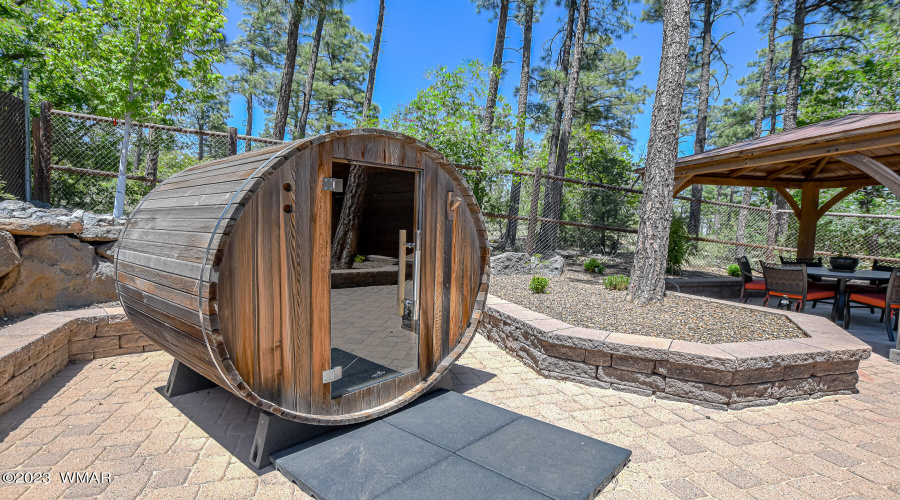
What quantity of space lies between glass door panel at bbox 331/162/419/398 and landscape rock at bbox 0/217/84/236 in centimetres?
260

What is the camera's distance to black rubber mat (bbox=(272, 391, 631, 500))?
2039 millimetres

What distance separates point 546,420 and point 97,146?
23.3 feet

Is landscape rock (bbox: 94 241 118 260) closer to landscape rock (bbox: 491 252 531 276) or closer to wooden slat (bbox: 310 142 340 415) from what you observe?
wooden slat (bbox: 310 142 340 415)

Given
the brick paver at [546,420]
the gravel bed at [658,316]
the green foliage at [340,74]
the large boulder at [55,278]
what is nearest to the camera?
the brick paver at [546,420]

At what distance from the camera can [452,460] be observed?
231cm

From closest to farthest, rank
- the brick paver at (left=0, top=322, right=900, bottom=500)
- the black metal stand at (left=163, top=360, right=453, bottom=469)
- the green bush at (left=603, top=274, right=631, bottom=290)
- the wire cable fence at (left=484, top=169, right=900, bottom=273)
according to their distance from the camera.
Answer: the brick paver at (left=0, top=322, right=900, bottom=500), the black metal stand at (left=163, top=360, right=453, bottom=469), the green bush at (left=603, top=274, right=631, bottom=290), the wire cable fence at (left=484, top=169, right=900, bottom=273)

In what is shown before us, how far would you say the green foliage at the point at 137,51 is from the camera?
532cm

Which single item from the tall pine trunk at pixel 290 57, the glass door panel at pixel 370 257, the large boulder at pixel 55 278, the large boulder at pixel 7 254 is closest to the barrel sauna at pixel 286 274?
the glass door panel at pixel 370 257

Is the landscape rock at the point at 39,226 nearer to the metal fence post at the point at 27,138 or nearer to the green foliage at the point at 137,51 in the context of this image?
the metal fence post at the point at 27,138

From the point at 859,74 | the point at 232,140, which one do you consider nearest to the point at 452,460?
the point at 232,140

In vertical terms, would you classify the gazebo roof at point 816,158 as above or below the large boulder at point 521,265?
above

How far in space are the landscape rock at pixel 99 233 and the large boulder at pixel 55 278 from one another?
0.08m

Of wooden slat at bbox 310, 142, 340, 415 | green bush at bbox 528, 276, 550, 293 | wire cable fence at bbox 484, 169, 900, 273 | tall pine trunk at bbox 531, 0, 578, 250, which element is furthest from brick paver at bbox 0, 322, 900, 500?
tall pine trunk at bbox 531, 0, 578, 250

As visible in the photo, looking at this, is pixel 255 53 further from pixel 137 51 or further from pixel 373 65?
pixel 137 51
